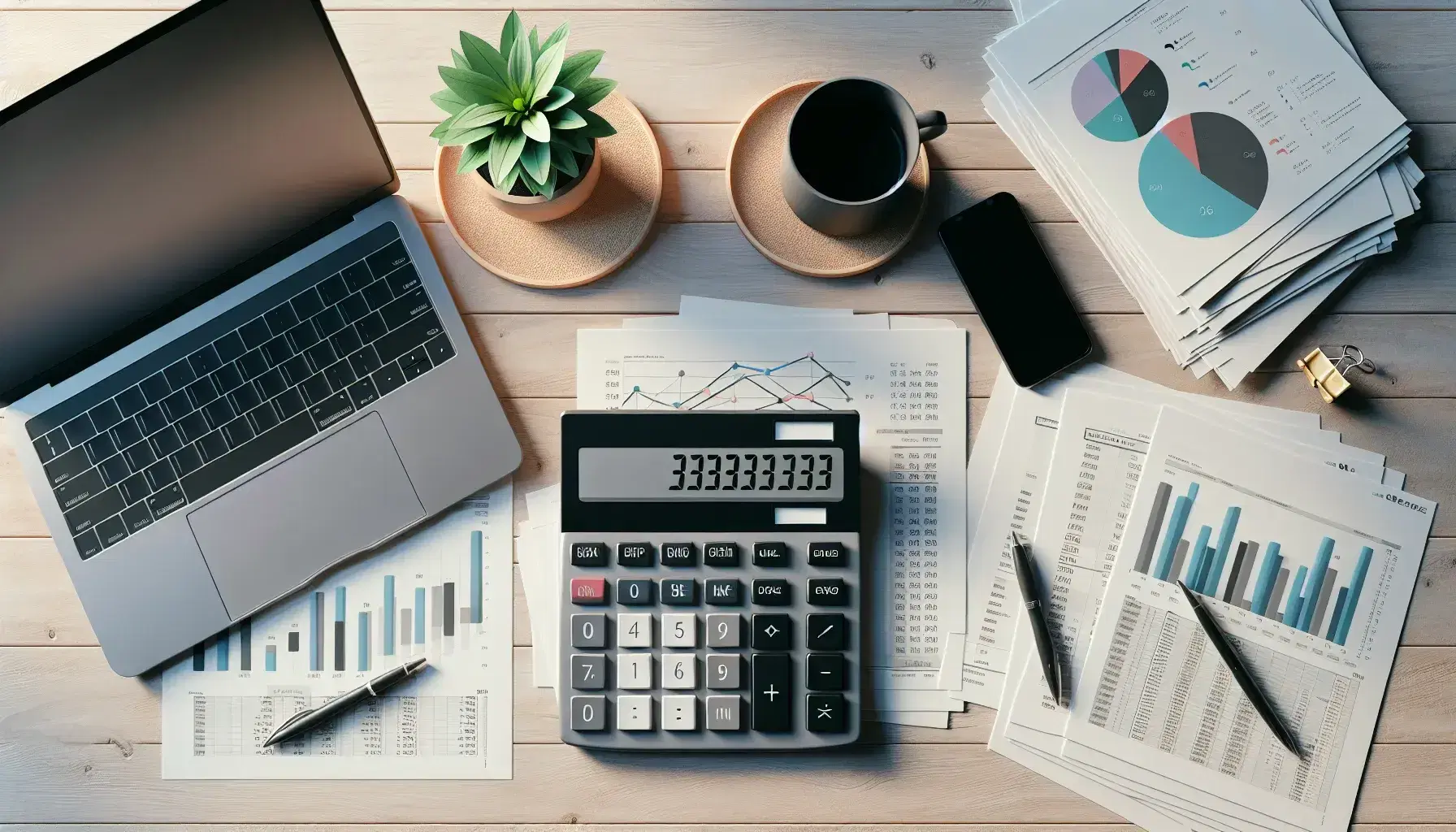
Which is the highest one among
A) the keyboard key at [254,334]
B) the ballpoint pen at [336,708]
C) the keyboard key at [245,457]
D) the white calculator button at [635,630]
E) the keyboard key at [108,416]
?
the keyboard key at [254,334]

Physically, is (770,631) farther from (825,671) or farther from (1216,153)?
(1216,153)

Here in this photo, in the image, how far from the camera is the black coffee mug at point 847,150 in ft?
2.61

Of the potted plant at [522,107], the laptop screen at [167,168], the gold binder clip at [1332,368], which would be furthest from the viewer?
the gold binder clip at [1332,368]

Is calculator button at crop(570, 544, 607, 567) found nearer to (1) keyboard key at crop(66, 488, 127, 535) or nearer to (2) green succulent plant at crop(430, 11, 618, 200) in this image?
(2) green succulent plant at crop(430, 11, 618, 200)

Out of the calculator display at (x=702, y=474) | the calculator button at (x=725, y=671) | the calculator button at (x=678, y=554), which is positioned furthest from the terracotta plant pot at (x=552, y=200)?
the calculator button at (x=725, y=671)

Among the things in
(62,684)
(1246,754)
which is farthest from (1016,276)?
(62,684)

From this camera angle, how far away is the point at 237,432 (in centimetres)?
84

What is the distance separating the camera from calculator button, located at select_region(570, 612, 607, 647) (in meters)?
0.82

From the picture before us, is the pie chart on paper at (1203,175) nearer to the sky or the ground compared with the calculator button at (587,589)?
nearer to the sky

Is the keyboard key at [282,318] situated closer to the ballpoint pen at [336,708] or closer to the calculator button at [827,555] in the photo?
the ballpoint pen at [336,708]

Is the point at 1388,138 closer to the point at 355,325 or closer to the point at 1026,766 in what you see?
the point at 1026,766

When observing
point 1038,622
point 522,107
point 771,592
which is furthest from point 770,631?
point 522,107

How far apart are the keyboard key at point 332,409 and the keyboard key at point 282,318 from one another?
0.08 meters

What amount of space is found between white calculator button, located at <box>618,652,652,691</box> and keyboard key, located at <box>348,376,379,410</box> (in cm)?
33
